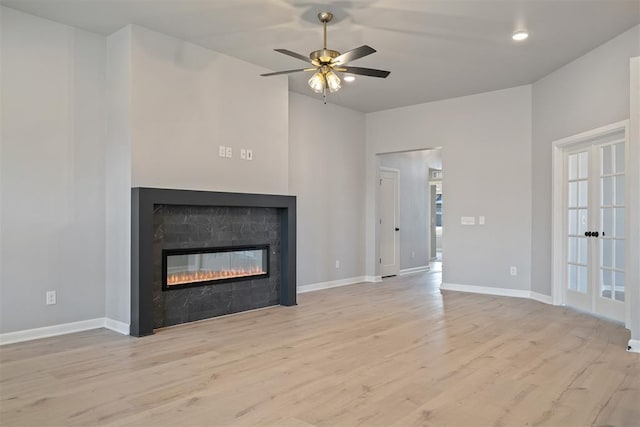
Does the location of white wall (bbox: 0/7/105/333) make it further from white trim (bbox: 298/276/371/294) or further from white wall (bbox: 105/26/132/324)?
white trim (bbox: 298/276/371/294)

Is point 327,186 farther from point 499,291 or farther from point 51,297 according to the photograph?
point 51,297

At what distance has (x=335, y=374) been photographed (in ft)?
10.4

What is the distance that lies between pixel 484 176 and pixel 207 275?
433 centimetres

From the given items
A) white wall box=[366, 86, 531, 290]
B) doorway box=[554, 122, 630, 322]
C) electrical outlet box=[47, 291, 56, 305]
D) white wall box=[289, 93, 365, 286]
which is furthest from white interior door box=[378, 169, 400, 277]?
electrical outlet box=[47, 291, 56, 305]

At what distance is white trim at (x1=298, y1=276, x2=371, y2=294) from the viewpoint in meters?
6.68

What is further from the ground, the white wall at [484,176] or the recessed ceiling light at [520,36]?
the recessed ceiling light at [520,36]

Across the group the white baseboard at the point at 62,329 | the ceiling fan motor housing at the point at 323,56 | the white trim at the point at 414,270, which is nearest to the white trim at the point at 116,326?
the white baseboard at the point at 62,329

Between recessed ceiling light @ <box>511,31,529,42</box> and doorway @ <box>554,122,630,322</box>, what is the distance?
1.31 metres

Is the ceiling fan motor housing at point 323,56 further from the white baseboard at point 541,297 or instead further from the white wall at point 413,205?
the white wall at point 413,205

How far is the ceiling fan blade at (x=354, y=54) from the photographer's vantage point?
3.42 meters

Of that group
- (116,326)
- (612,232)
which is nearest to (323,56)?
(116,326)

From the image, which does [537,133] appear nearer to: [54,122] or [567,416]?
[567,416]

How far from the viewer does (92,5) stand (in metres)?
3.94

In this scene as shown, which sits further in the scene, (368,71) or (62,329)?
(62,329)
